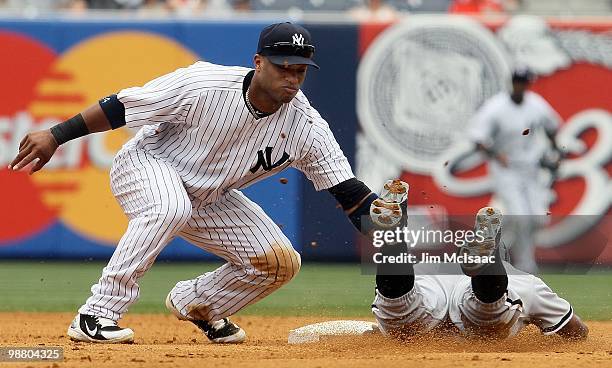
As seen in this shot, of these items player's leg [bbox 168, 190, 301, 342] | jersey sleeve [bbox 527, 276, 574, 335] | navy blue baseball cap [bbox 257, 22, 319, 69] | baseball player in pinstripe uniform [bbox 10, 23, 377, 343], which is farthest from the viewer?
player's leg [bbox 168, 190, 301, 342]

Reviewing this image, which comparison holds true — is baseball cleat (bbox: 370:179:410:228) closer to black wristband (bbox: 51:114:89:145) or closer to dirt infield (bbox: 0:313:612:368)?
dirt infield (bbox: 0:313:612:368)

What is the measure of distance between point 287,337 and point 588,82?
Answer: 574 cm

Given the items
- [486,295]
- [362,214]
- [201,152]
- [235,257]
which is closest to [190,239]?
[235,257]

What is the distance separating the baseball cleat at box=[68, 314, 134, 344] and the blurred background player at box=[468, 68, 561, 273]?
5.85 m

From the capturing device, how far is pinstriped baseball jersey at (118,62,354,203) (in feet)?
18.7

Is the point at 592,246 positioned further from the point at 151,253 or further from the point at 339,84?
the point at 151,253

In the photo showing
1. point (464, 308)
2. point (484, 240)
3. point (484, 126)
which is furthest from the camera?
point (484, 126)

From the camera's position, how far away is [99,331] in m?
5.70

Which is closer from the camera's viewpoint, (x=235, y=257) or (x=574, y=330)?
(x=574, y=330)

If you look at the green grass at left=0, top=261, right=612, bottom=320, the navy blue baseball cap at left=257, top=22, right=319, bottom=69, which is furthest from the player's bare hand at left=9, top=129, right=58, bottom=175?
the green grass at left=0, top=261, right=612, bottom=320

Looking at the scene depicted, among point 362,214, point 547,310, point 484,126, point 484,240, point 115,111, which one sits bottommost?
point 484,126

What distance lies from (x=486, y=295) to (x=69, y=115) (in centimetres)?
655

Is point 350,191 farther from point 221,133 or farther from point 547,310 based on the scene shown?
point 547,310

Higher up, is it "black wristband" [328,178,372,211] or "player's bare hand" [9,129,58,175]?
"player's bare hand" [9,129,58,175]
